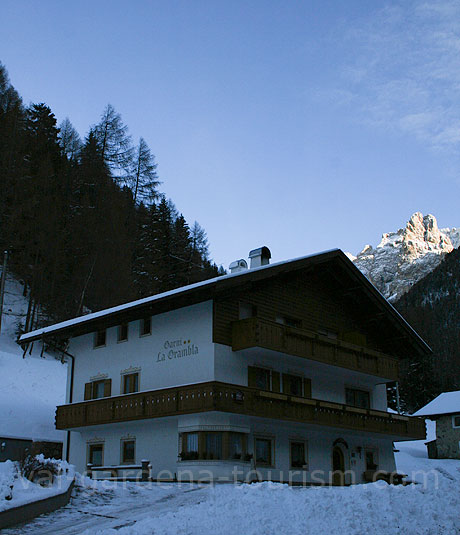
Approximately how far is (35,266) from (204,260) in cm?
2841

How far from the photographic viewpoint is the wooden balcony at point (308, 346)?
84.1ft

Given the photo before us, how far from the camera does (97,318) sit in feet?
92.7

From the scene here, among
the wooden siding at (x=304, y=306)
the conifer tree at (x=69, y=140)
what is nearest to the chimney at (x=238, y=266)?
the wooden siding at (x=304, y=306)

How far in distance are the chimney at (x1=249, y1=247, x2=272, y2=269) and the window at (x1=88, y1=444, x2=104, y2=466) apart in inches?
421

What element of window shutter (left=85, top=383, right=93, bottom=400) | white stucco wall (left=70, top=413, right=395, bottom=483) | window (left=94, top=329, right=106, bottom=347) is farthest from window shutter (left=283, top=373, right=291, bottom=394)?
window shutter (left=85, top=383, right=93, bottom=400)

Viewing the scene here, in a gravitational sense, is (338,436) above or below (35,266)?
below

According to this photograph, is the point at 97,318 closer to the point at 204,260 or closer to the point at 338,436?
the point at 338,436

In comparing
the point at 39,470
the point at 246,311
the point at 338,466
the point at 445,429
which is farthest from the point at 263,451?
the point at 445,429

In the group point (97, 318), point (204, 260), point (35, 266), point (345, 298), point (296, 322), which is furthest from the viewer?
point (204, 260)

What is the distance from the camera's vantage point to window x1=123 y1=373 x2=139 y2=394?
28.2m

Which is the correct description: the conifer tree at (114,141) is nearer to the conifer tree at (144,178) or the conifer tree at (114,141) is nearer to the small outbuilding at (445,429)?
the conifer tree at (144,178)

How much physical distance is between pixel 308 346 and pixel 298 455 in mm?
4622

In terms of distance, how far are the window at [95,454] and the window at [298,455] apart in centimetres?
816

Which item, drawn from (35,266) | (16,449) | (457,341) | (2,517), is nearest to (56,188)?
(35,266)
